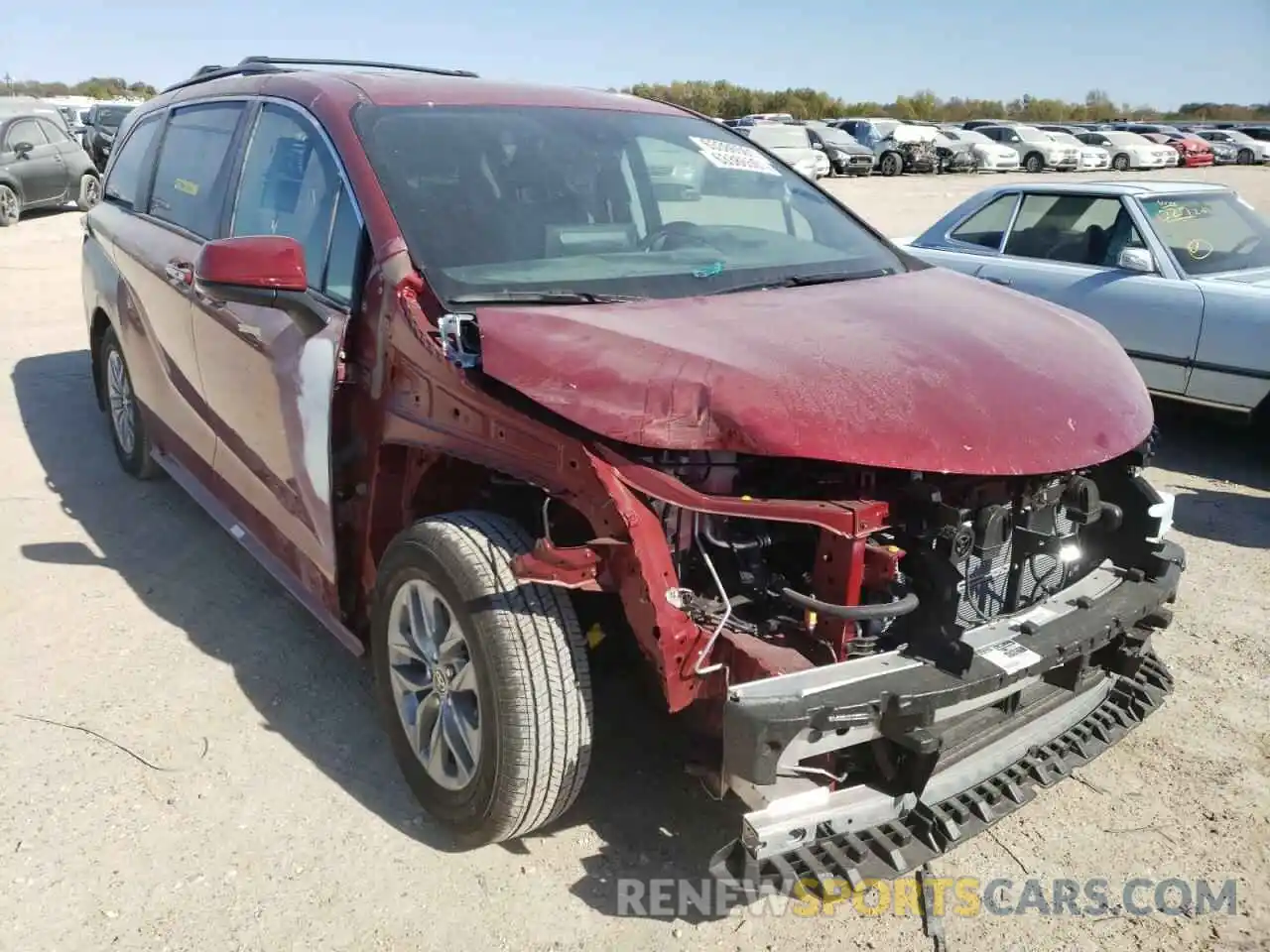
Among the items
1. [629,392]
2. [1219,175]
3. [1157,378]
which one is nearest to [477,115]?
[629,392]

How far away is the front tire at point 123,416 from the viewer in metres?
4.98

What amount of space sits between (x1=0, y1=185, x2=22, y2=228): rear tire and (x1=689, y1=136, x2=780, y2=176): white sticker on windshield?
1513 cm

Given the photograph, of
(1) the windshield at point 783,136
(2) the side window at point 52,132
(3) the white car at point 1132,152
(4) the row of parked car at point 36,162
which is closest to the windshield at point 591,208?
(4) the row of parked car at point 36,162

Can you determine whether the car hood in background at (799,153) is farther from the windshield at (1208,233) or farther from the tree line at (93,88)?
the tree line at (93,88)

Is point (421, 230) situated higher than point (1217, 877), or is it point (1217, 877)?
point (421, 230)

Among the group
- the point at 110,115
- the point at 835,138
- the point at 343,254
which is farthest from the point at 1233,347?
the point at 835,138

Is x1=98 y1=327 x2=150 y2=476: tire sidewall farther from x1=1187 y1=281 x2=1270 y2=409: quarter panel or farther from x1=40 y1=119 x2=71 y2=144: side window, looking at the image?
x1=40 y1=119 x2=71 y2=144: side window

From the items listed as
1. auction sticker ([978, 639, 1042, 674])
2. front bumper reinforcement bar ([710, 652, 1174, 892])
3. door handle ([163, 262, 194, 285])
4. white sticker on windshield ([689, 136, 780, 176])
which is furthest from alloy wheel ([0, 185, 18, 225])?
auction sticker ([978, 639, 1042, 674])

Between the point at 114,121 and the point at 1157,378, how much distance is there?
24573 mm

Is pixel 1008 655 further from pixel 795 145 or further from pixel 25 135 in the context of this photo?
pixel 795 145

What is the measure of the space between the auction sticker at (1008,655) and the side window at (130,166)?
4254 mm

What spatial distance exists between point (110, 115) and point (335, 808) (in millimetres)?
25997

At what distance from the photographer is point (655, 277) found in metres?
2.97

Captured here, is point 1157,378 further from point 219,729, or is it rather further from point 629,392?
point 219,729
